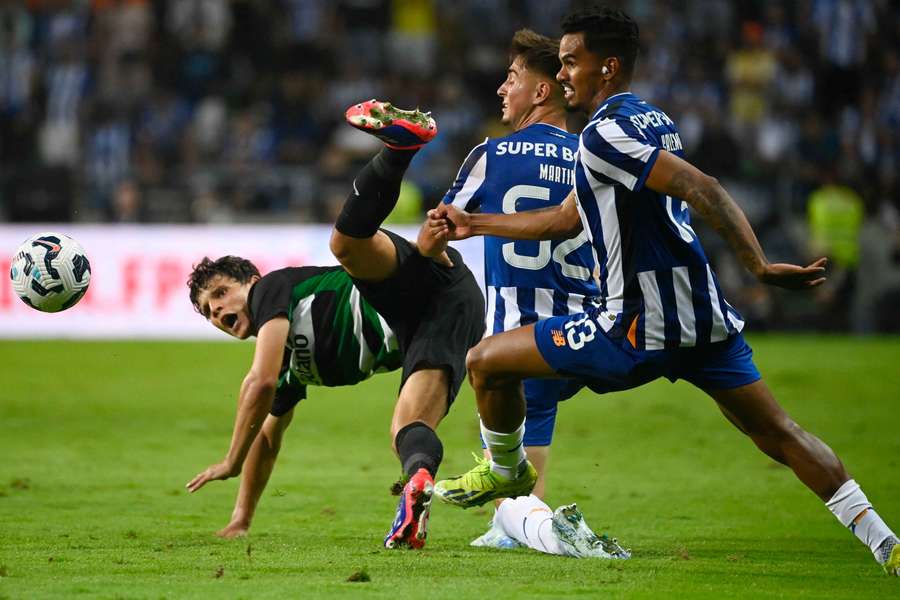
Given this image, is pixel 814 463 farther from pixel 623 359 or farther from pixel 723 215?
pixel 723 215

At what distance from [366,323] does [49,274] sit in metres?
1.73

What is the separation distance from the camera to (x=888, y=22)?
2394cm

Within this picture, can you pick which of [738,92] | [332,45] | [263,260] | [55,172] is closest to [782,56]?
[738,92]

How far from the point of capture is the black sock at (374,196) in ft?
21.6

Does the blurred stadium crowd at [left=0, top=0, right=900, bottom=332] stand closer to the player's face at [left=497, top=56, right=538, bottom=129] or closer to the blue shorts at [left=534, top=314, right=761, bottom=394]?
the player's face at [left=497, top=56, right=538, bottom=129]

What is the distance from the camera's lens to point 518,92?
719cm

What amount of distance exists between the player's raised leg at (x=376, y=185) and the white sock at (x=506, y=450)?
1.04 meters

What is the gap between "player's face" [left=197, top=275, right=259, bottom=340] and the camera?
7.10 metres

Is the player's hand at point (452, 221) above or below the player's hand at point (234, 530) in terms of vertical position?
above

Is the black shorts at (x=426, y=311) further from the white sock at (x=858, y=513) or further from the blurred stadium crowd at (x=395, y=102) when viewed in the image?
the blurred stadium crowd at (x=395, y=102)

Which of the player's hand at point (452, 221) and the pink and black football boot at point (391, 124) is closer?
the player's hand at point (452, 221)

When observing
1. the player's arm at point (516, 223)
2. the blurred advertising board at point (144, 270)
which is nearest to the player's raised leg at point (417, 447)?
the player's arm at point (516, 223)

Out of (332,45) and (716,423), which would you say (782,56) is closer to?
(332,45)

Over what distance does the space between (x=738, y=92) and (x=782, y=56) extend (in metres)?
1.08
